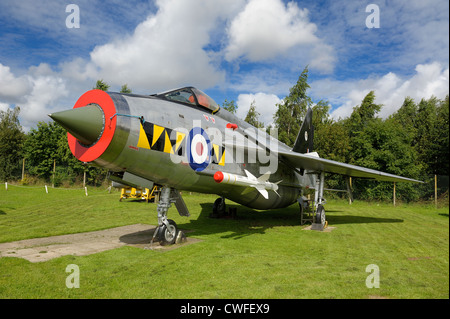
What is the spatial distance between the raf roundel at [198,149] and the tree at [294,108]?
1204 inches

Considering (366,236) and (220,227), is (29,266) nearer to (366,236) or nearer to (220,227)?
(220,227)

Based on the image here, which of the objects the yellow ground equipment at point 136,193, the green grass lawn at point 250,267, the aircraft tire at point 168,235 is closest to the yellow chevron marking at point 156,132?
the aircraft tire at point 168,235

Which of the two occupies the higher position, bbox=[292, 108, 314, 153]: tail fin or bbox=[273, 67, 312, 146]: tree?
bbox=[273, 67, 312, 146]: tree

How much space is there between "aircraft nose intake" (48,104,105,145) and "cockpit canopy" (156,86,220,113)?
7.35ft

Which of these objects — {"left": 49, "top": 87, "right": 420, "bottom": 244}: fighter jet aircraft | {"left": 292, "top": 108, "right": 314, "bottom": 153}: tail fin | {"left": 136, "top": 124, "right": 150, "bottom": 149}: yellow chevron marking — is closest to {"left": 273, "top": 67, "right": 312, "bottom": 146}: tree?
{"left": 292, "top": 108, "right": 314, "bottom": 153}: tail fin

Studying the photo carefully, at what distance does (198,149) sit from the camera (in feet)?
25.3

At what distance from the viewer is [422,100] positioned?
45.8 m

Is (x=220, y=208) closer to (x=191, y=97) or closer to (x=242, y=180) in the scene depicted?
(x=242, y=180)

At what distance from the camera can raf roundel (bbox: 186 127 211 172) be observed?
7.49 meters

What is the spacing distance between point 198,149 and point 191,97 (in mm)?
1790

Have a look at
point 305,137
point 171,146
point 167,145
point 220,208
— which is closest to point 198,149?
point 171,146
